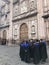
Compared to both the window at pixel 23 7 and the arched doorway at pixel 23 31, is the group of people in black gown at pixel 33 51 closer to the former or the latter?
the arched doorway at pixel 23 31

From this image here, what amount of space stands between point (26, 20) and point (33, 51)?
41.8ft

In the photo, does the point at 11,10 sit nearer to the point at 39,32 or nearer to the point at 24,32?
the point at 24,32

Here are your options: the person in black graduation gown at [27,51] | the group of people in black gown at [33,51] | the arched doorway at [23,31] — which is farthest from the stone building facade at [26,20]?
the person in black graduation gown at [27,51]

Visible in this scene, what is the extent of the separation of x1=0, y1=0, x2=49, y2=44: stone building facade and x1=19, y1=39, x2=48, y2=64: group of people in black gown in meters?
8.16

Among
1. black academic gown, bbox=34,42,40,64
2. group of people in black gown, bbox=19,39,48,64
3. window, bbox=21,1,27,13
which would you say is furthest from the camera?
window, bbox=21,1,27,13

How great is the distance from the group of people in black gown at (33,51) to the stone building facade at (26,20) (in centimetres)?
816

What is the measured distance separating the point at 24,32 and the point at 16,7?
16.2 feet

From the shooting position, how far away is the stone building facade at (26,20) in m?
19.0

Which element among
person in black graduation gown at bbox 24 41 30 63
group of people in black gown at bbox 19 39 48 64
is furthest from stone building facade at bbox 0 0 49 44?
person in black graduation gown at bbox 24 41 30 63

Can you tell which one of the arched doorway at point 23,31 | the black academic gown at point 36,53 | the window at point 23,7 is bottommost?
the black academic gown at point 36,53

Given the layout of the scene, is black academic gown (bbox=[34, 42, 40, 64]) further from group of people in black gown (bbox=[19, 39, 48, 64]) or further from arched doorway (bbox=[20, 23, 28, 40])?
arched doorway (bbox=[20, 23, 28, 40])

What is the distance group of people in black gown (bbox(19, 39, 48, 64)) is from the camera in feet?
33.1

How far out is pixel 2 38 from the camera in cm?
3053

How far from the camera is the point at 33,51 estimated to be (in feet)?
33.4
